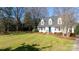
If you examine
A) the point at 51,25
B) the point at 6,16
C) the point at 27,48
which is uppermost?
the point at 6,16

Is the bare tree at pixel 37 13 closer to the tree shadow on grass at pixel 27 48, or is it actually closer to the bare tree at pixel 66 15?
the bare tree at pixel 66 15

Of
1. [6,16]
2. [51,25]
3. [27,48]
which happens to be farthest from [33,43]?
[6,16]

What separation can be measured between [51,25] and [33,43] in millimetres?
297

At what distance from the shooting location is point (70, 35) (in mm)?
3977

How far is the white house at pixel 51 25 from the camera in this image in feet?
13.0

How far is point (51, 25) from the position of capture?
4000mm

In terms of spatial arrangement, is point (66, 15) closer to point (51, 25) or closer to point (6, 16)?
point (51, 25)

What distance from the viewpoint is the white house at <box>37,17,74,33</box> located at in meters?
3.97

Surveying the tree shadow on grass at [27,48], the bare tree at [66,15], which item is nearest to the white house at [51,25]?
the bare tree at [66,15]

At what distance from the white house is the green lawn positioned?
8 cm

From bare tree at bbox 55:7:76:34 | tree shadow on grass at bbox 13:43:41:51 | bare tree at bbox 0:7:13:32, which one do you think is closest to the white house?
bare tree at bbox 55:7:76:34

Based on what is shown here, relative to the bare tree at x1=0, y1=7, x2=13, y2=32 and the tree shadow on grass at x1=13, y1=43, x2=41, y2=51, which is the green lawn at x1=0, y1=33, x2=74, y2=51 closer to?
the tree shadow on grass at x1=13, y1=43, x2=41, y2=51

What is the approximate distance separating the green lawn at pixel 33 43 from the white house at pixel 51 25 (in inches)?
3.0
